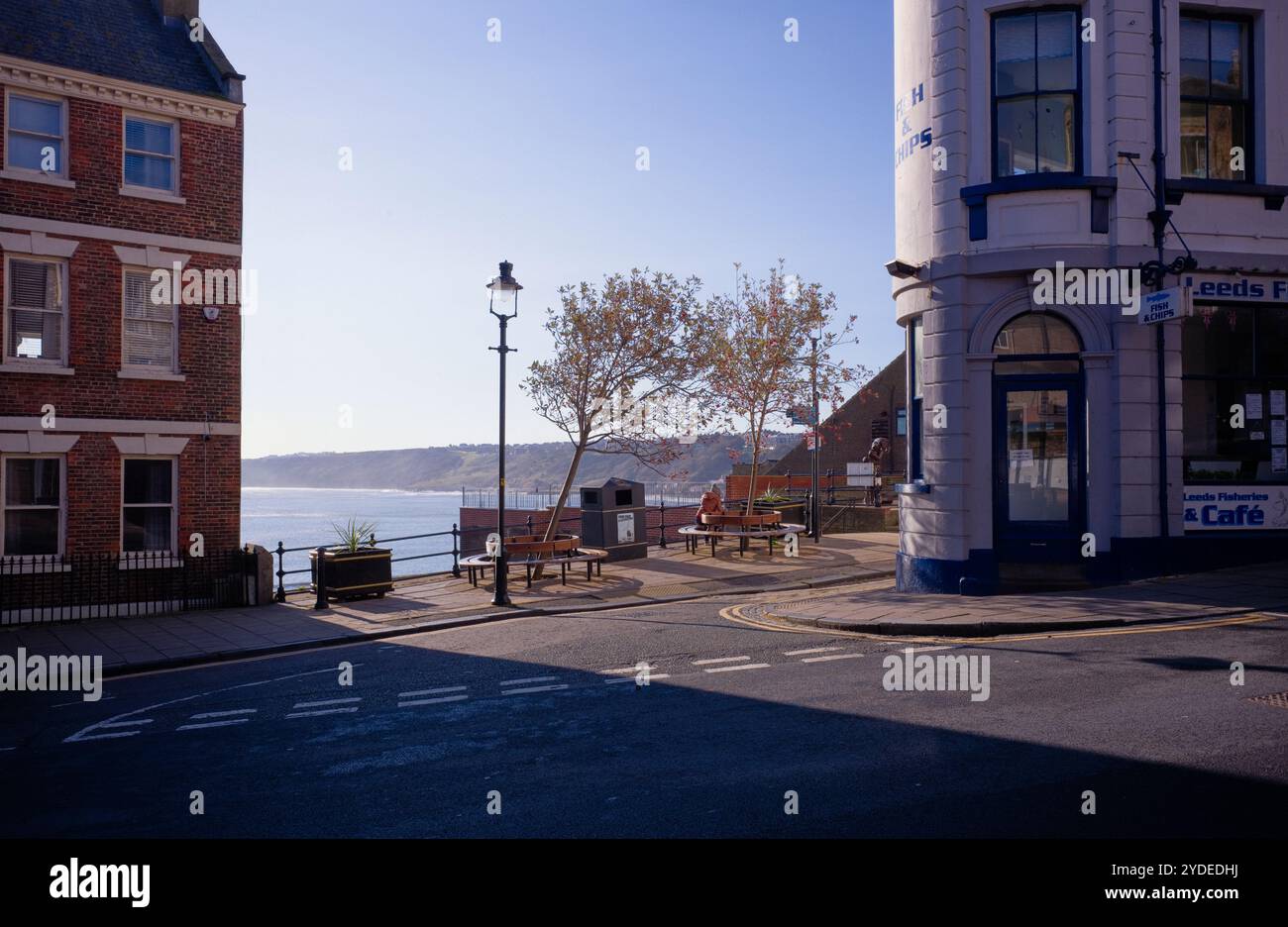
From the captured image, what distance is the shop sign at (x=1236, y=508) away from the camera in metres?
14.0

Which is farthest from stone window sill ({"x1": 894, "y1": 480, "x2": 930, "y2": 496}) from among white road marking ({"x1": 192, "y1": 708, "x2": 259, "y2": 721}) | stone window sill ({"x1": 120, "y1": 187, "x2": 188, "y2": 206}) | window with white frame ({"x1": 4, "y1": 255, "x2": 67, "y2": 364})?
window with white frame ({"x1": 4, "y1": 255, "x2": 67, "y2": 364})

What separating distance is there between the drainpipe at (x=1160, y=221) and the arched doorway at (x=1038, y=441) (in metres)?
1.09

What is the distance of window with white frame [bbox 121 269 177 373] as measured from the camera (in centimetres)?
1791

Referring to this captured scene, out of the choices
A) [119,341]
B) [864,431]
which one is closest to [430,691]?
[119,341]

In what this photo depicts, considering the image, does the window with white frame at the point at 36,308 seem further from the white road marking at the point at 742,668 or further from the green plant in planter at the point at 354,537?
the white road marking at the point at 742,668

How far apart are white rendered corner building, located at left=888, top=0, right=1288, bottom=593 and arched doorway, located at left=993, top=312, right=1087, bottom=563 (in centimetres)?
3

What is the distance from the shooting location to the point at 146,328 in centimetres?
1812

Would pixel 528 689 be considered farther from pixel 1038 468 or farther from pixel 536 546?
pixel 536 546

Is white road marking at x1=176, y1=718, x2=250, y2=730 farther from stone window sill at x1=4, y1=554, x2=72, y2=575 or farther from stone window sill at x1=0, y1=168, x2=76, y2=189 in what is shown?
stone window sill at x1=0, y1=168, x2=76, y2=189

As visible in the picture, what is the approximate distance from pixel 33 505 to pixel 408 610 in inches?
285
